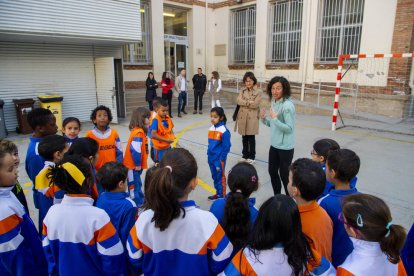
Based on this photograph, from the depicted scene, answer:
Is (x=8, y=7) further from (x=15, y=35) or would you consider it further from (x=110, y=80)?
(x=110, y=80)

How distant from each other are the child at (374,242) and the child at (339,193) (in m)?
0.52

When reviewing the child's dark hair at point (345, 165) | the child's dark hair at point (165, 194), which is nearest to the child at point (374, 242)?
the child's dark hair at point (345, 165)

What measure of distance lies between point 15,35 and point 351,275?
27.0 feet

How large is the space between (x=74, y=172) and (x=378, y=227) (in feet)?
5.25

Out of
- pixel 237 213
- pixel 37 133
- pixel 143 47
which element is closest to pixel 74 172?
pixel 237 213

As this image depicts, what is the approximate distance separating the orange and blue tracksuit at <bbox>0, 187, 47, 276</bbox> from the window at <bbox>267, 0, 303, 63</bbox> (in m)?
12.6

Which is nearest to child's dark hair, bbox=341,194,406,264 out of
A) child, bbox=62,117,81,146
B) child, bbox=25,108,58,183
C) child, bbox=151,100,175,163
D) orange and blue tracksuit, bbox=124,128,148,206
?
child, bbox=25,108,58,183

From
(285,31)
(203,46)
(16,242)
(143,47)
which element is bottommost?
(16,242)

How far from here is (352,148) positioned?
6.32 meters

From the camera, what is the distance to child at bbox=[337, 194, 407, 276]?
128 centimetres

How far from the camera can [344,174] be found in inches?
77.7

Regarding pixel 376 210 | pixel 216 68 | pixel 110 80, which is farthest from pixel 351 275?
pixel 216 68

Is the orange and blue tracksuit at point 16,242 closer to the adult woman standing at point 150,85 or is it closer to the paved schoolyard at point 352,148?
the paved schoolyard at point 352,148

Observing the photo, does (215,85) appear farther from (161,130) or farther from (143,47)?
(161,130)
